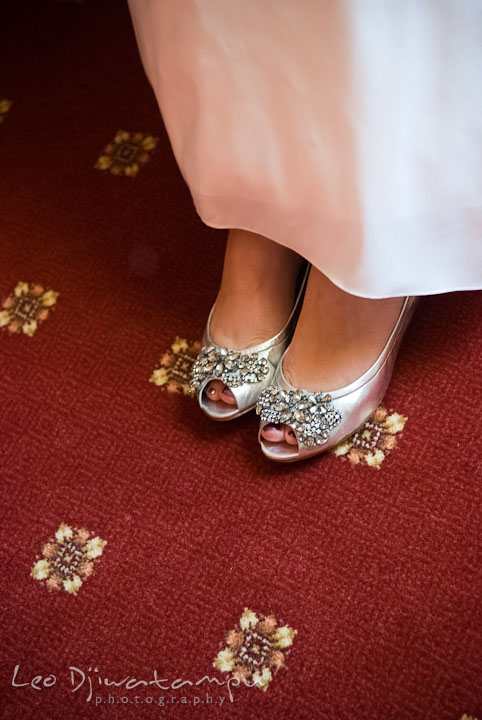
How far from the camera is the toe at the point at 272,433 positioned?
0.77m

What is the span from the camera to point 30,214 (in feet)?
3.65

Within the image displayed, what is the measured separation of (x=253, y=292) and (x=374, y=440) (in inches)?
9.3

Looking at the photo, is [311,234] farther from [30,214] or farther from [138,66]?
[138,66]

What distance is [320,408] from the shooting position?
30.1 inches

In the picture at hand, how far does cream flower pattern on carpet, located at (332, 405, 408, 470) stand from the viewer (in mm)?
804

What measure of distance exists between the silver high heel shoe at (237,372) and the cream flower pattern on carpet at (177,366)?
8cm

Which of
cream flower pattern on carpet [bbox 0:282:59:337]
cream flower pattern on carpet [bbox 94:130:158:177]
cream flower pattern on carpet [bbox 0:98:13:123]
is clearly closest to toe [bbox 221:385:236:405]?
cream flower pattern on carpet [bbox 0:282:59:337]

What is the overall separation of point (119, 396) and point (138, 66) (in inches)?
27.0

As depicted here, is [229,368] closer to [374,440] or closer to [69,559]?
[374,440]

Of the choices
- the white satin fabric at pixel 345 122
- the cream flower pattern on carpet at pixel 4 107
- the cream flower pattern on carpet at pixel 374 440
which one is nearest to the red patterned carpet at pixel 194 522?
the cream flower pattern on carpet at pixel 374 440

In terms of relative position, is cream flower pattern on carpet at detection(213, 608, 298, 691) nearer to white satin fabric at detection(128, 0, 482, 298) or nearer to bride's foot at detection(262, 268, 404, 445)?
bride's foot at detection(262, 268, 404, 445)

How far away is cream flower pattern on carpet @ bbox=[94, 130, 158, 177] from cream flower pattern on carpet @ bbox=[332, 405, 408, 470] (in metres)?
0.60

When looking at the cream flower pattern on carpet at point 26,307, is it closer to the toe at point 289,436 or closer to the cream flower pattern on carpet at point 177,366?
the cream flower pattern on carpet at point 177,366

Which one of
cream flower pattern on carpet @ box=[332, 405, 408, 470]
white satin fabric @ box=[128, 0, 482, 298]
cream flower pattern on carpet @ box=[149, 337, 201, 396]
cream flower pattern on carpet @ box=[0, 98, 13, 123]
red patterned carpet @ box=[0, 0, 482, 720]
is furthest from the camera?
cream flower pattern on carpet @ box=[0, 98, 13, 123]
